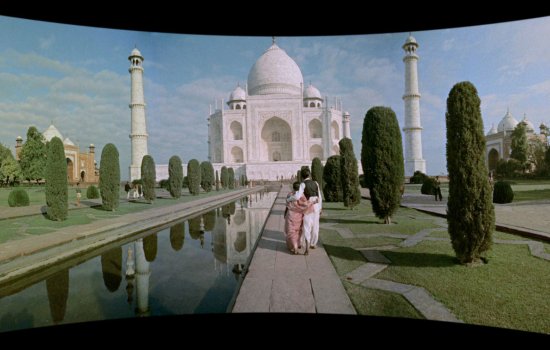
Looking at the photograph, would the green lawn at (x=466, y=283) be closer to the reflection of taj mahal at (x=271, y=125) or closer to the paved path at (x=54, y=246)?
the paved path at (x=54, y=246)

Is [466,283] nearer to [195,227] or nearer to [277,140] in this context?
[195,227]

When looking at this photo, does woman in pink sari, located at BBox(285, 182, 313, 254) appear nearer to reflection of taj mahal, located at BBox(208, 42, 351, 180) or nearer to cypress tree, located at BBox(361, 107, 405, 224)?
cypress tree, located at BBox(361, 107, 405, 224)

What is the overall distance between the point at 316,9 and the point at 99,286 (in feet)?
11.7

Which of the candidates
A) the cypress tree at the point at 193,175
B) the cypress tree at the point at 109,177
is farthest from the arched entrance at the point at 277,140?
the cypress tree at the point at 109,177

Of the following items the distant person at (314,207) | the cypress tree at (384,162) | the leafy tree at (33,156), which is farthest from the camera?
the leafy tree at (33,156)

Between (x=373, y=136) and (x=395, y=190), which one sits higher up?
(x=373, y=136)

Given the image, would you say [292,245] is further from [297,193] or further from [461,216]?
[461,216]

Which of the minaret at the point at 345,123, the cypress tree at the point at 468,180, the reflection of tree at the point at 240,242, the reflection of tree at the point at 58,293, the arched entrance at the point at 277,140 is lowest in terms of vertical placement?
the reflection of tree at the point at 240,242

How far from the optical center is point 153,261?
14.6 feet

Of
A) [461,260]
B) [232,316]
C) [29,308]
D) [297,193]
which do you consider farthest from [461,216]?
[29,308]

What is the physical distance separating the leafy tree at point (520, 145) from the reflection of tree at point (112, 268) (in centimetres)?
3164

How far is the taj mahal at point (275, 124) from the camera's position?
32.8 m

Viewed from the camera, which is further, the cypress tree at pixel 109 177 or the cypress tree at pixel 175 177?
the cypress tree at pixel 175 177

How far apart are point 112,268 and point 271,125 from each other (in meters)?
38.5
